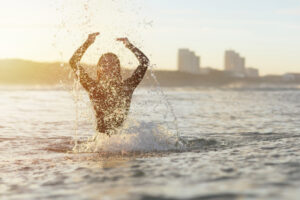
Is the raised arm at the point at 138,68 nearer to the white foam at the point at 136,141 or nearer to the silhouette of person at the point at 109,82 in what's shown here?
the silhouette of person at the point at 109,82

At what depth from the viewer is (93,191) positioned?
482 cm

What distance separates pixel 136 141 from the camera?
8.84m

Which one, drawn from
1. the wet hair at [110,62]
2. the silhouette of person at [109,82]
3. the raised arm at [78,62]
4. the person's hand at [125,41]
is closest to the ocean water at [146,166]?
the silhouette of person at [109,82]

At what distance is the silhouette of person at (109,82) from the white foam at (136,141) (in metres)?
0.44

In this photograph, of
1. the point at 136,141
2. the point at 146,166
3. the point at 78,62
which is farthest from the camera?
the point at 136,141

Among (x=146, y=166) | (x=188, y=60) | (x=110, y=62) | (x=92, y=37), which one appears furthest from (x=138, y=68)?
(x=188, y=60)

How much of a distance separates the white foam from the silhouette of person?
1.43ft

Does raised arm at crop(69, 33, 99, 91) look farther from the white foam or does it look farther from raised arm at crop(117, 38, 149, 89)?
the white foam

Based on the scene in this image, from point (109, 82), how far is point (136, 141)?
4.37 feet

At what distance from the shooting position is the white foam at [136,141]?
336 inches

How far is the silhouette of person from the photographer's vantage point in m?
8.26

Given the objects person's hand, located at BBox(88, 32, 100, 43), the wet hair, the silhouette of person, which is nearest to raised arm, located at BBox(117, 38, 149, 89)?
the silhouette of person

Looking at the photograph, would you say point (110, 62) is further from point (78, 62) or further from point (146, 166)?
point (146, 166)

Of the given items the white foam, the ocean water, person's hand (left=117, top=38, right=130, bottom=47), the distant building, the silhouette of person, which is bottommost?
the ocean water
